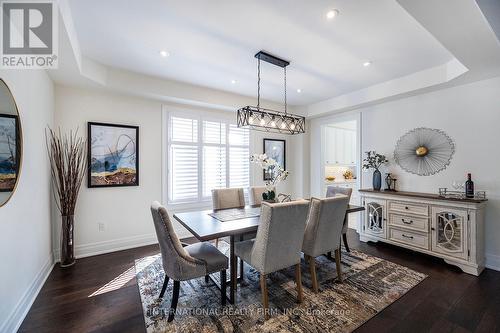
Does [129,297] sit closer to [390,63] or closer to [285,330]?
[285,330]

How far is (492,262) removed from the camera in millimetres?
2932

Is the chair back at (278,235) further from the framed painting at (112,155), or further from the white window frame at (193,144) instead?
the framed painting at (112,155)

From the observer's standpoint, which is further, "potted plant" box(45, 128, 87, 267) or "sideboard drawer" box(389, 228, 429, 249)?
"sideboard drawer" box(389, 228, 429, 249)

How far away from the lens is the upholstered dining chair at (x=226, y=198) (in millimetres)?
3248

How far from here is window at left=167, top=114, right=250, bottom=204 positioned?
4.03 metres

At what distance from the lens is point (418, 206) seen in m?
3.26

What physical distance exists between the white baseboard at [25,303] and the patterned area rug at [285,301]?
937 mm

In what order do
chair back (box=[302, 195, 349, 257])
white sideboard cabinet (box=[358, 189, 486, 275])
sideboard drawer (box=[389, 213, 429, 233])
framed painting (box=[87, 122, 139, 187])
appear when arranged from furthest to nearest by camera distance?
framed painting (box=[87, 122, 139, 187]), sideboard drawer (box=[389, 213, 429, 233]), white sideboard cabinet (box=[358, 189, 486, 275]), chair back (box=[302, 195, 349, 257])

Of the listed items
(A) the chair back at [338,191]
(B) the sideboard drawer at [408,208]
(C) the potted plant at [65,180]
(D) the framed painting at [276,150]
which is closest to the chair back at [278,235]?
(A) the chair back at [338,191]

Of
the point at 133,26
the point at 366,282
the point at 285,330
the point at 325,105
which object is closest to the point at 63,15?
the point at 133,26

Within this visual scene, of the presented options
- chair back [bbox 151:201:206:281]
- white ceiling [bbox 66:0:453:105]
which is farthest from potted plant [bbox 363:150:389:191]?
chair back [bbox 151:201:206:281]

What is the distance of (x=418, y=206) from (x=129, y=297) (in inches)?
154

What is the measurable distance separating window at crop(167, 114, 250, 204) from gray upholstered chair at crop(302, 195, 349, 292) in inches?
95.9

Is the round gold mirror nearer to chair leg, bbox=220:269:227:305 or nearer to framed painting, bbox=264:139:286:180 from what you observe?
chair leg, bbox=220:269:227:305
